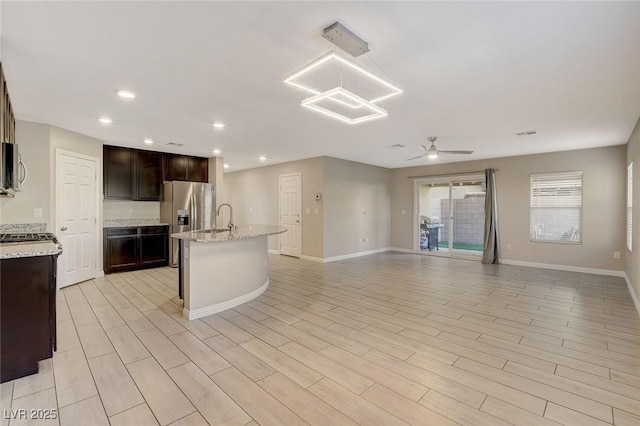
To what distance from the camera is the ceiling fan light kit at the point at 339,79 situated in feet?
6.59

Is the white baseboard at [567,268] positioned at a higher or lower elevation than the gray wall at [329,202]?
lower

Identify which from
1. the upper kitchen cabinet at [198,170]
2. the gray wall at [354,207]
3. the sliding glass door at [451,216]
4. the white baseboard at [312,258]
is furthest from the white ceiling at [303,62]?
the white baseboard at [312,258]

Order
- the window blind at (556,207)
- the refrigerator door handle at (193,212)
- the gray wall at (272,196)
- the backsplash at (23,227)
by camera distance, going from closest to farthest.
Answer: the backsplash at (23,227)
the window blind at (556,207)
the refrigerator door handle at (193,212)
the gray wall at (272,196)

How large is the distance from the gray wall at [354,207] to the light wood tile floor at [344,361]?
2.83 metres

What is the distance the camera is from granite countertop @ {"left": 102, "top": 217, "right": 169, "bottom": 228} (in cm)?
579

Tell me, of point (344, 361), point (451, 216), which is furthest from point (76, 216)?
point (451, 216)

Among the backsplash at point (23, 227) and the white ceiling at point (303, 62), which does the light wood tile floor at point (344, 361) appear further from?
the white ceiling at point (303, 62)

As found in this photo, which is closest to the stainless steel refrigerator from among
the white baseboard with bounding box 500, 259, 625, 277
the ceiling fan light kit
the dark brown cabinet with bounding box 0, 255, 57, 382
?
the dark brown cabinet with bounding box 0, 255, 57, 382

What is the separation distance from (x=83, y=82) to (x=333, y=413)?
364cm

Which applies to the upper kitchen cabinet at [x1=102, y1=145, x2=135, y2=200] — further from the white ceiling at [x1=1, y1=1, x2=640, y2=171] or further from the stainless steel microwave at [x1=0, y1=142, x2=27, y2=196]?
the stainless steel microwave at [x1=0, y1=142, x2=27, y2=196]

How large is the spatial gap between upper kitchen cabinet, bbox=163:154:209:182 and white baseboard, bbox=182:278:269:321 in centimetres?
384

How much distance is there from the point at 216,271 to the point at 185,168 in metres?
4.05

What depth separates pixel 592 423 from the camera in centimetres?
178

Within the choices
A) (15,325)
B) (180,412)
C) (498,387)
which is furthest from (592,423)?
(15,325)
